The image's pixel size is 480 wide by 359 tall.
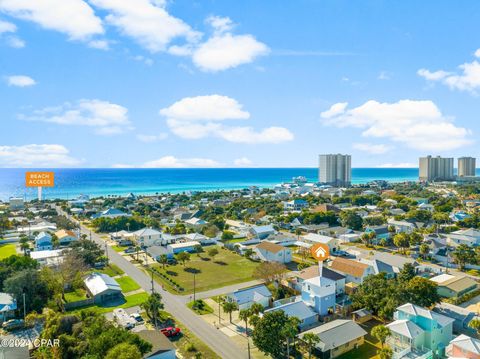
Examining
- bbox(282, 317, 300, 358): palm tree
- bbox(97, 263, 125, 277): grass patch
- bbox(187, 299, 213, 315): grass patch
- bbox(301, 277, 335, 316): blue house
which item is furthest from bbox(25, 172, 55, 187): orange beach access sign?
bbox(301, 277, 335, 316): blue house

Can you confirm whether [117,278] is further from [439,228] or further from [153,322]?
[439,228]

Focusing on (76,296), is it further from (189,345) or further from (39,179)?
(189,345)

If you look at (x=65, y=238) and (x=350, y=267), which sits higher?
(x=350, y=267)

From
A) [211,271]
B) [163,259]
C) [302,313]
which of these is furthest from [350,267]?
[163,259]

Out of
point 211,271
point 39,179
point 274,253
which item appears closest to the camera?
point 39,179

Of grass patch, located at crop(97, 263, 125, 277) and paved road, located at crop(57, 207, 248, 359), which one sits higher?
grass patch, located at crop(97, 263, 125, 277)

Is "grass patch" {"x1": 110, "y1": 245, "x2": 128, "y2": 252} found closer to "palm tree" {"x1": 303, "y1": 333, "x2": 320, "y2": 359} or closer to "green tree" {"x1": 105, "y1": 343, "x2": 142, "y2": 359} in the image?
"green tree" {"x1": 105, "y1": 343, "x2": 142, "y2": 359}

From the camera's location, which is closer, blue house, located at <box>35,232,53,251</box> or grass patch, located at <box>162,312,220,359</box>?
grass patch, located at <box>162,312,220,359</box>
